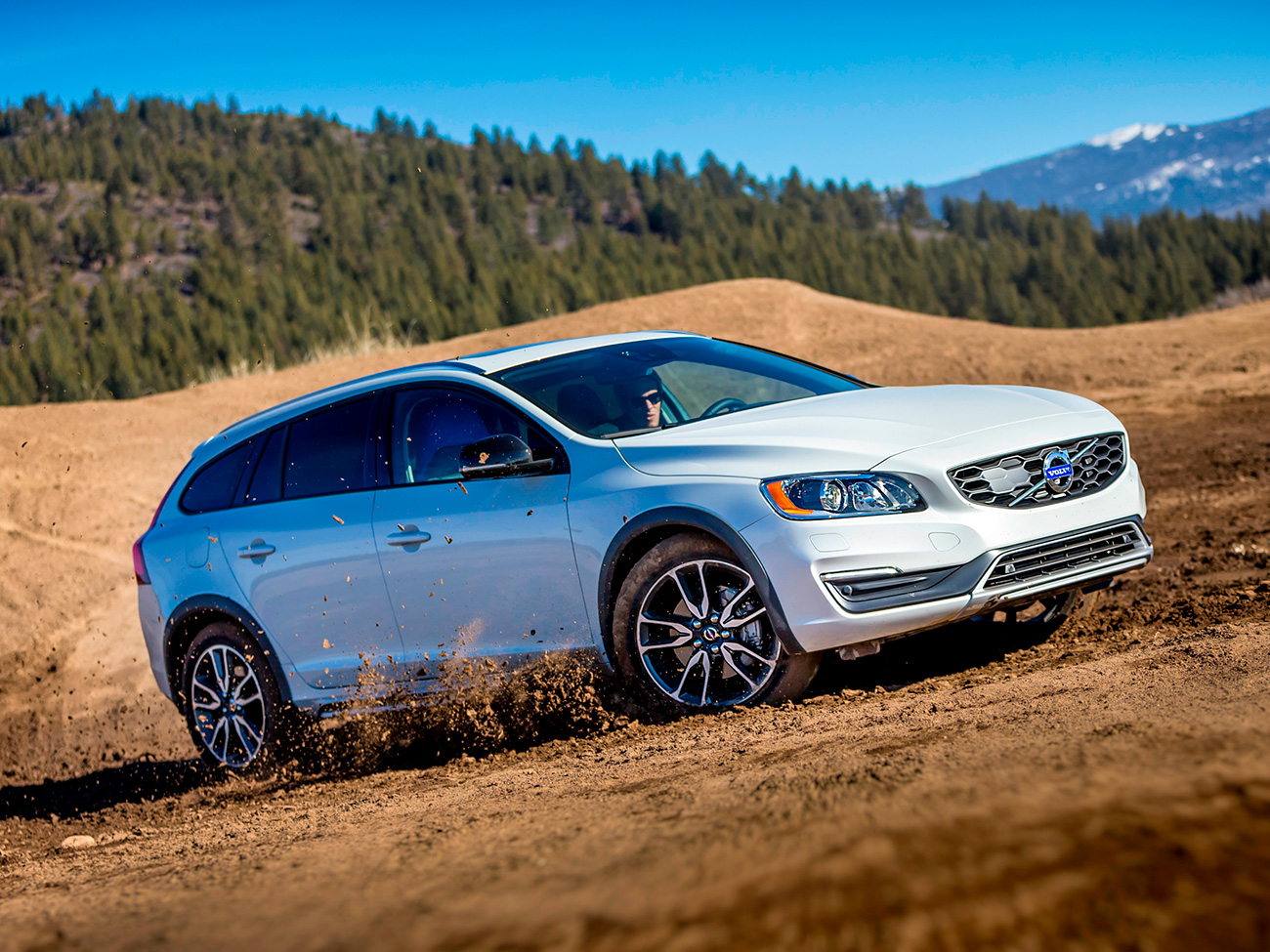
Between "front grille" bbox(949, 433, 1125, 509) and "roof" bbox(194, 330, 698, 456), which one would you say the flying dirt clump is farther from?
"front grille" bbox(949, 433, 1125, 509)

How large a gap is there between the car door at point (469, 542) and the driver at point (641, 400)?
1.44 feet

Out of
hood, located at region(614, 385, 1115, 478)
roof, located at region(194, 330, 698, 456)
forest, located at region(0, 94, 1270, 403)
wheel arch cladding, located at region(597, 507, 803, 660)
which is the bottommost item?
wheel arch cladding, located at region(597, 507, 803, 660)

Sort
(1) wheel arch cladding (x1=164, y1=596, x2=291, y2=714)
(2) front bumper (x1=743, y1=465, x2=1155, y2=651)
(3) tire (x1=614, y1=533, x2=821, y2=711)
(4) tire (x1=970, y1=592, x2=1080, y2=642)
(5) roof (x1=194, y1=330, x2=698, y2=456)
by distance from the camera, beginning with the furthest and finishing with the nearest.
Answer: (1) wheel arch cladding (x1=164, y1=596, x2=291, y2=714) < (5) roof (x1=194, y1=330, x2=698, y2=456) < (4) tire (x1=970, y1=592, x2=1080, y2=642) < (3) tire (x1=614, y1=533, x2=821, y2=711) < (2) front bumper (x1=743, y1=465, x2=1155, y2=651)

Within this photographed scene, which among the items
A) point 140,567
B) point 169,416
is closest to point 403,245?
point 169,416

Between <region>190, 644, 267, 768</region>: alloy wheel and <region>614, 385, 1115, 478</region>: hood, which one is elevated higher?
<region>614, 385, 1115, 478</region>: hood

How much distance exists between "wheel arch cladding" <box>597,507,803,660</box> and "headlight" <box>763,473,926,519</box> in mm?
235

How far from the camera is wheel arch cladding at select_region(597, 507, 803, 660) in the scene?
416 centimetres

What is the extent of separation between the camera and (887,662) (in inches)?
207

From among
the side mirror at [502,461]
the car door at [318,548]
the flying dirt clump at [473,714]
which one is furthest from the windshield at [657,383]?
the flying dirt clump at [473,714]

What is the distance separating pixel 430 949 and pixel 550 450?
304cm

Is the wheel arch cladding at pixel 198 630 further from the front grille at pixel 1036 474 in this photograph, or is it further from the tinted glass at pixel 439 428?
the front grille at pixel 1036 474

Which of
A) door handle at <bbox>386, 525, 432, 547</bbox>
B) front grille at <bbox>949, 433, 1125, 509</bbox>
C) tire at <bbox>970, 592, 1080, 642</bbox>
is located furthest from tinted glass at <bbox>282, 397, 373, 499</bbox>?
tire at <bbox>970, 592, 1080, 642</bbox>

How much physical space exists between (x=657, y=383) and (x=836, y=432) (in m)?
1.31

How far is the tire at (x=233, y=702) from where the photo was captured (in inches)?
228
